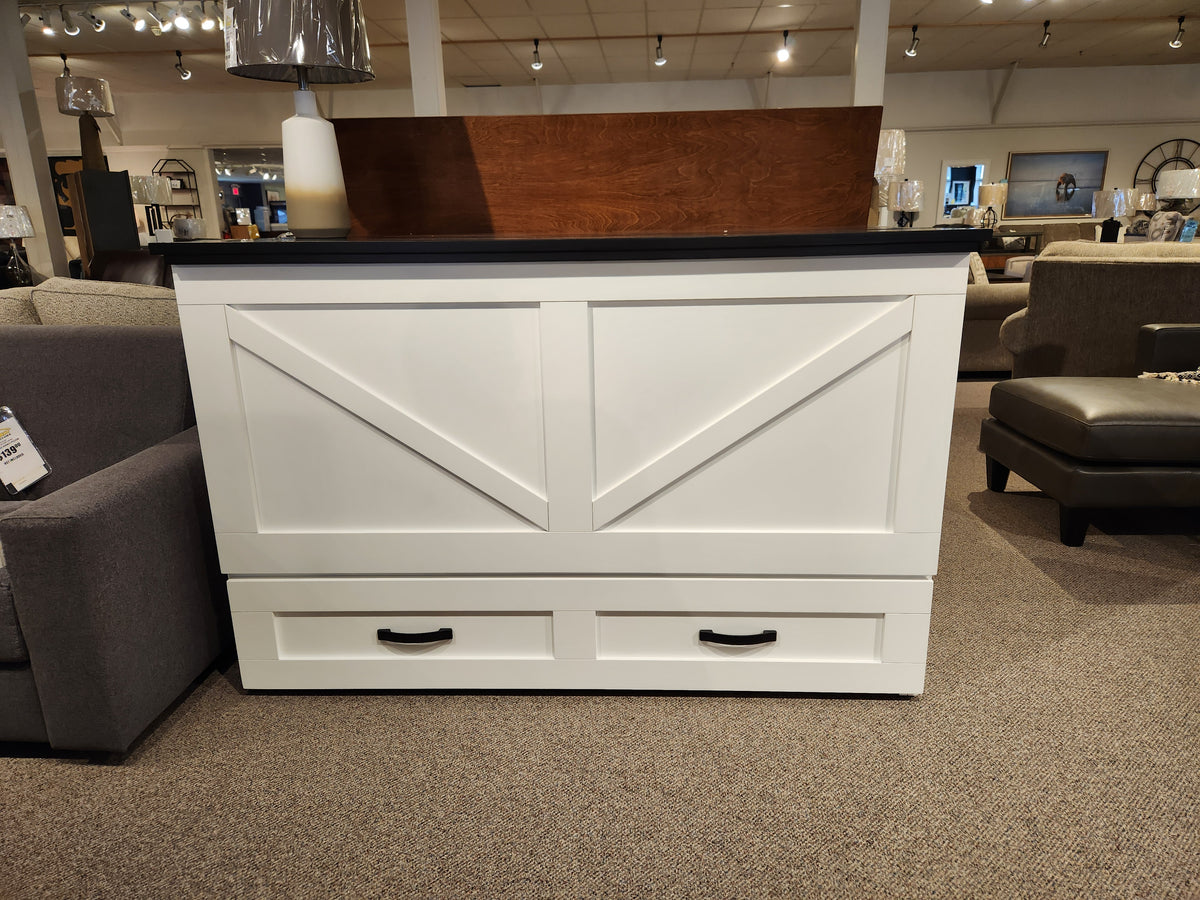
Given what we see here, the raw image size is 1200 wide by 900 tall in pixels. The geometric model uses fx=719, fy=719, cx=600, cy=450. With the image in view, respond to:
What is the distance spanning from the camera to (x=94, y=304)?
1923mm

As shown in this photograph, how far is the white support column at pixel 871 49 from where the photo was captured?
14.6 ft

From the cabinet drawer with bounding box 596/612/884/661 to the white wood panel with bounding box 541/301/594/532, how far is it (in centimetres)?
26

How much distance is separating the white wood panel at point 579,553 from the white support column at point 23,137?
658 centimetres

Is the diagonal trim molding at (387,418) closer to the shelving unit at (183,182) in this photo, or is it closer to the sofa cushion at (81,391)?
the sofa cushion at (81,391)

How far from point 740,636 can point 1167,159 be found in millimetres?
11419

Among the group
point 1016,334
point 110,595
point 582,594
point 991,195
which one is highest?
point 991,195

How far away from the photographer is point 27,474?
5.55ft

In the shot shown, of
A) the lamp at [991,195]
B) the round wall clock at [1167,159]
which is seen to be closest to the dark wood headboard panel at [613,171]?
the lamp at [991,195]

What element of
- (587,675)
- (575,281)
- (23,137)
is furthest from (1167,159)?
(23,137)

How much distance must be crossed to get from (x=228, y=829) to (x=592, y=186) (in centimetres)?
160

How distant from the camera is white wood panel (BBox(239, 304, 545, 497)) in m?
1.42

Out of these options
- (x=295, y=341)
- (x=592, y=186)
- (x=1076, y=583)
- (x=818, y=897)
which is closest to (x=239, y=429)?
(x=295, y=341)

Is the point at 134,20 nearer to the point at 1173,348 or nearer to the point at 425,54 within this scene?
the point at 425,54

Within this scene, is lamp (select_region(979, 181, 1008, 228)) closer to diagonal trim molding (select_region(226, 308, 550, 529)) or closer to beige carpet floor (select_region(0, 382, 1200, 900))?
beige carpet floor (select_region(0, 382, 1200, 900))
